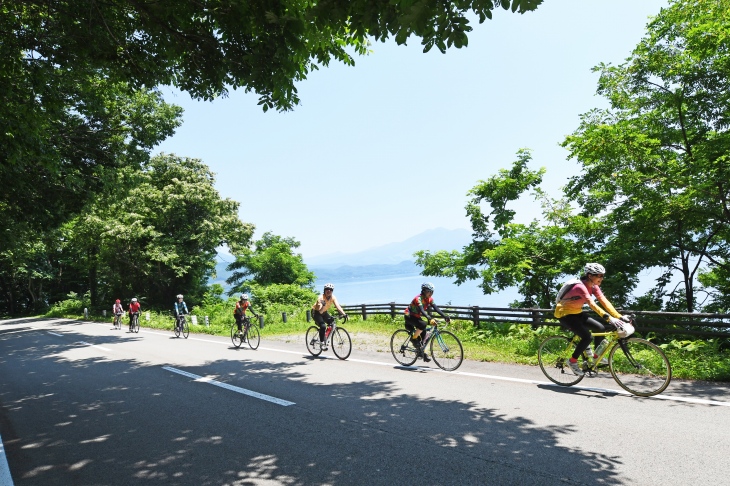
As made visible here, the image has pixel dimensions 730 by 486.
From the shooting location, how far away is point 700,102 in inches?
526

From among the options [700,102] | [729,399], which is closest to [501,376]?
[729,399]

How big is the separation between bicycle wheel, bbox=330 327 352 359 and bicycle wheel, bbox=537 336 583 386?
463cm

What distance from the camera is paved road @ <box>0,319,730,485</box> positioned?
12.6ft

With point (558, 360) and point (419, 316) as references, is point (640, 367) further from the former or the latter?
point (419, 316)

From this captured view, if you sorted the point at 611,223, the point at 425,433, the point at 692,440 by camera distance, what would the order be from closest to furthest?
the point at 692,440 < the point at 425,433 < the point at 611,223

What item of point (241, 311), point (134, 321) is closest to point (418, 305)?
point (241, 311)

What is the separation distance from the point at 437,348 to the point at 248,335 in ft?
23.4

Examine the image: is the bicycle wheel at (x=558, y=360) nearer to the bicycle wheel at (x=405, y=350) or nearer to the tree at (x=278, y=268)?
the bicycle wheel at (x=405, y=350)

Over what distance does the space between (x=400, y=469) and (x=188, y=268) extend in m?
31.3

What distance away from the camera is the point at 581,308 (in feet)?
20.9

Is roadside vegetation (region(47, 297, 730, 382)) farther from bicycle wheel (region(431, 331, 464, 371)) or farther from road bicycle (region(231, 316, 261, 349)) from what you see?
road bicycle (region(231, 316, 261, 349))

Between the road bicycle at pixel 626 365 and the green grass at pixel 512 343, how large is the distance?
1.02 m

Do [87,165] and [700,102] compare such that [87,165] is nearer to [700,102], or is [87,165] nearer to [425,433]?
[425,433]

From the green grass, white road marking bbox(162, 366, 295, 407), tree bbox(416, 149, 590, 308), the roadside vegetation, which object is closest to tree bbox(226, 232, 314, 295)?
the roadside vegetation
